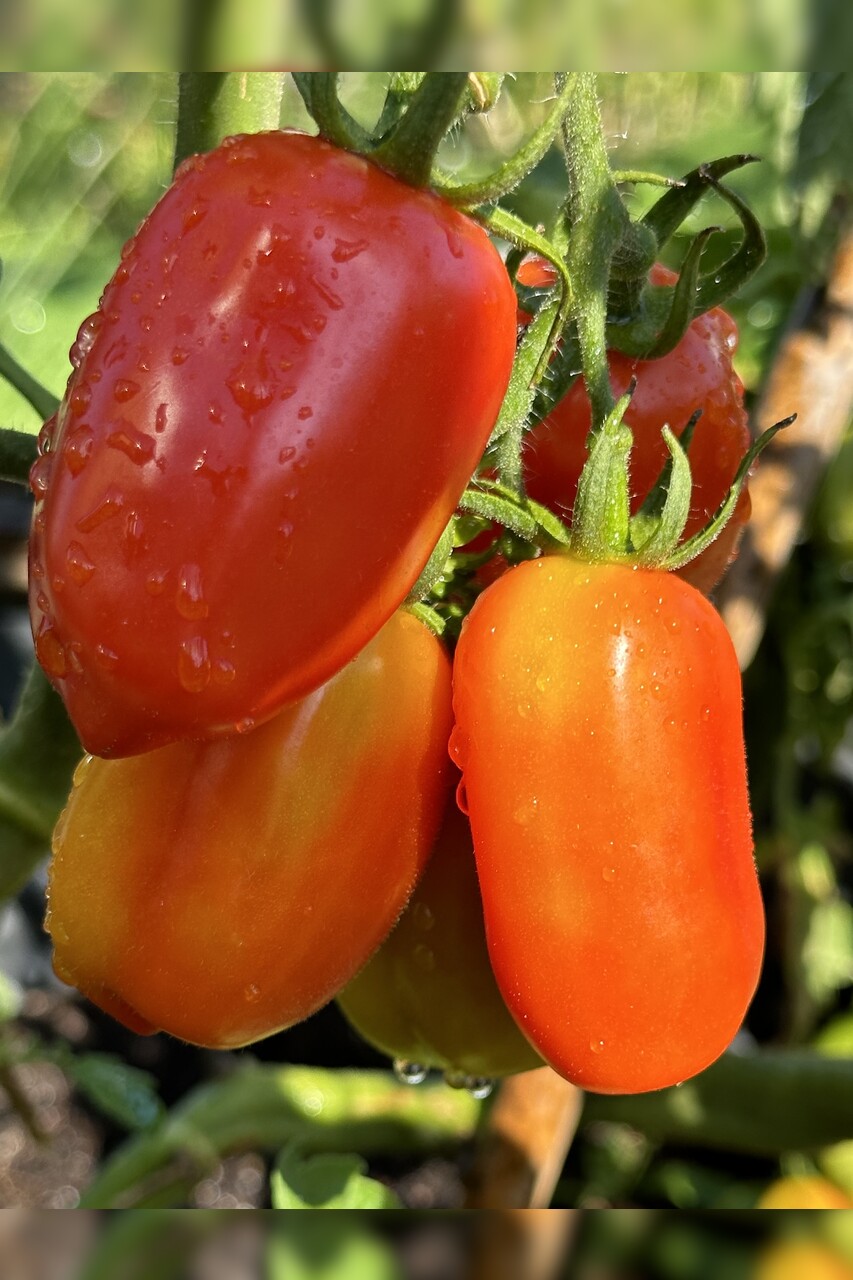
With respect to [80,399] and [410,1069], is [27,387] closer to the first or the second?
[80,399]

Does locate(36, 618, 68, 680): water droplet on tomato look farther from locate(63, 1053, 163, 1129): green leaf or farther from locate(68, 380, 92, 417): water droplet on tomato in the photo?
locate(63, 1053, 163, 1129): green leaf

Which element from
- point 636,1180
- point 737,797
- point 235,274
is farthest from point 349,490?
point 636,1180

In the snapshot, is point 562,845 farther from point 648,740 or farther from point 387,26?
point 387,26

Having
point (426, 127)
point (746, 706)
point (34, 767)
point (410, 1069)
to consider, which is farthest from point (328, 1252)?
point (746, 706)

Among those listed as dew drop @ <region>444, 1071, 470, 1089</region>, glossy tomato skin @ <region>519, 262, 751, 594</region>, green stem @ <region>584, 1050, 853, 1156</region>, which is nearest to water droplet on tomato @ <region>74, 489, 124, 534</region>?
glossy tomato skin @ <region>519, 262, 751, 594</region>

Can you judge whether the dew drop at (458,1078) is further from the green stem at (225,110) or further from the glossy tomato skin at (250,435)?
the green stem at (225,110)
